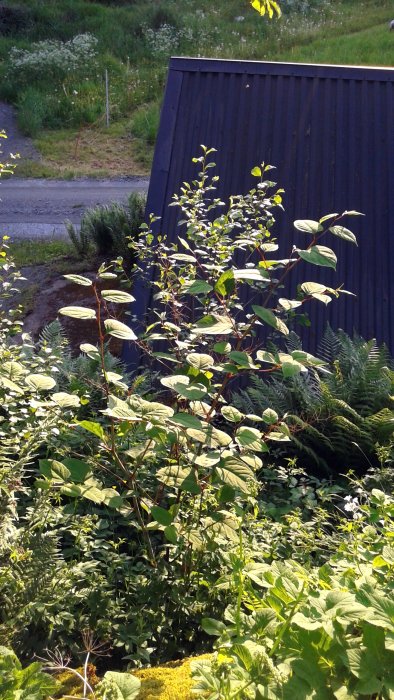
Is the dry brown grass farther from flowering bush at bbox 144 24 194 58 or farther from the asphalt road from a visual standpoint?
flowering bush at bbox 144 24 194 58

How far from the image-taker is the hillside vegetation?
64.1ft

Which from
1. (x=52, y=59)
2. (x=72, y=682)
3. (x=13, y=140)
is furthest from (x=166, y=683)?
(x=52, y=59)

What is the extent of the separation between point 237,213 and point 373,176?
3.14 metres

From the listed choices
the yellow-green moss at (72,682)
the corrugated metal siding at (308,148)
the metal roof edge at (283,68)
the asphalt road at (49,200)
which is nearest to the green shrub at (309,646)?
the yellow-green moss at (72,682)

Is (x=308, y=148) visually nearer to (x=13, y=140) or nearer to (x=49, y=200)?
(x=49, y=200)

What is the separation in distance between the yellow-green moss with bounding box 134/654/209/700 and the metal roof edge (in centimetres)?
562

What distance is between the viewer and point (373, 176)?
6531 mm

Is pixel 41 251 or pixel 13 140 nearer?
pixel 41 251

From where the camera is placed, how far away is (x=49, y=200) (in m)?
16.2

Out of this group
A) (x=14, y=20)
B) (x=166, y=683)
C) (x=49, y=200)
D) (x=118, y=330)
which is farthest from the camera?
(x=14, y=20)

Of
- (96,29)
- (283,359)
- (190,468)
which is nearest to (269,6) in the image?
(283,359)

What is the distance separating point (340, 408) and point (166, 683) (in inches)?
108

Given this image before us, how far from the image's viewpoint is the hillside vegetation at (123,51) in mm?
19547

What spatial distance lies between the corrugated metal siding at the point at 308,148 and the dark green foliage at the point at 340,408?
1248mm
